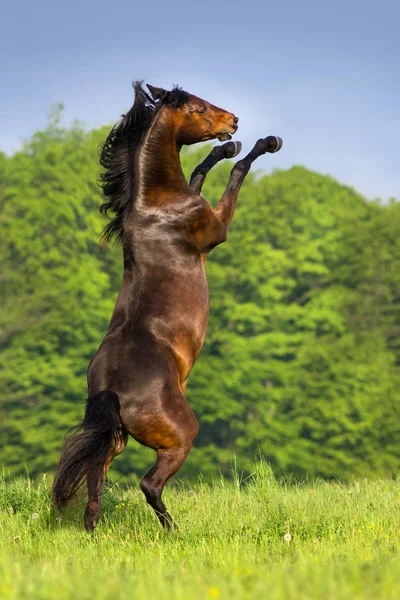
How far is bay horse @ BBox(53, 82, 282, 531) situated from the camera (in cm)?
626

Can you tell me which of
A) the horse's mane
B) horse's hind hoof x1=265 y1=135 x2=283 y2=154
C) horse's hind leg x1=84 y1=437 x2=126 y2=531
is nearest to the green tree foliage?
horse's hind hoof x1=265 y1=135 x2=283 y2=154

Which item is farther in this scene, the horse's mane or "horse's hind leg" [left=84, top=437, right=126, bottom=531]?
the horse's mane

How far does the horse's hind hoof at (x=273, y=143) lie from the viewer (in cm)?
812

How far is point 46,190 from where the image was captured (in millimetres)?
33688

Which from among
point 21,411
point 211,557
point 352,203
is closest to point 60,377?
point 21,411

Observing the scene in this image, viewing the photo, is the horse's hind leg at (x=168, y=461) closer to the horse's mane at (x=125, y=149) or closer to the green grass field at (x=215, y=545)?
the green grass field at (x=215, y=545)

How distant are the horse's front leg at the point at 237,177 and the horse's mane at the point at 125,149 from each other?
2.51ft

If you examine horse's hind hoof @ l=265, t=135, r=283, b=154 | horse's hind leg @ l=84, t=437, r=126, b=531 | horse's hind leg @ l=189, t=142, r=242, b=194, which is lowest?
horse's hind leg @ l=84, t=437, r=126, b=531

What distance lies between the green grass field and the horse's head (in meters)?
2.95

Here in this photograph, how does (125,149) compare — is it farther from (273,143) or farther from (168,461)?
(168,461)

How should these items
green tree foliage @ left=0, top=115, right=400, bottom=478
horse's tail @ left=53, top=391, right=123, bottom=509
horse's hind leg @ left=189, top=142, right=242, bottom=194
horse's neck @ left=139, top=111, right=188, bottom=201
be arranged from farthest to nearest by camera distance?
green tree foliage @ left=0, top=115, right=400, bottom=478 < horse's hind leg @ left=189, top=142, right=242, bottom=194 < horse's neck @ left=139, top=111, right=188, bottom=201 < horse's tail @ left=53, top=391, right=123, bottom=509

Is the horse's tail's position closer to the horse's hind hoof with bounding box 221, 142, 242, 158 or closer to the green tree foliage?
the horse's hind hoof with bounding box 221, 142, 242, 158

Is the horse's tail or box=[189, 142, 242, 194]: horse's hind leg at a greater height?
box=[189, 142, 242, 194]: horse's hind leg

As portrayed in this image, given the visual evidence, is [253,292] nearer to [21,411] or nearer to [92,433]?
[21,411]
